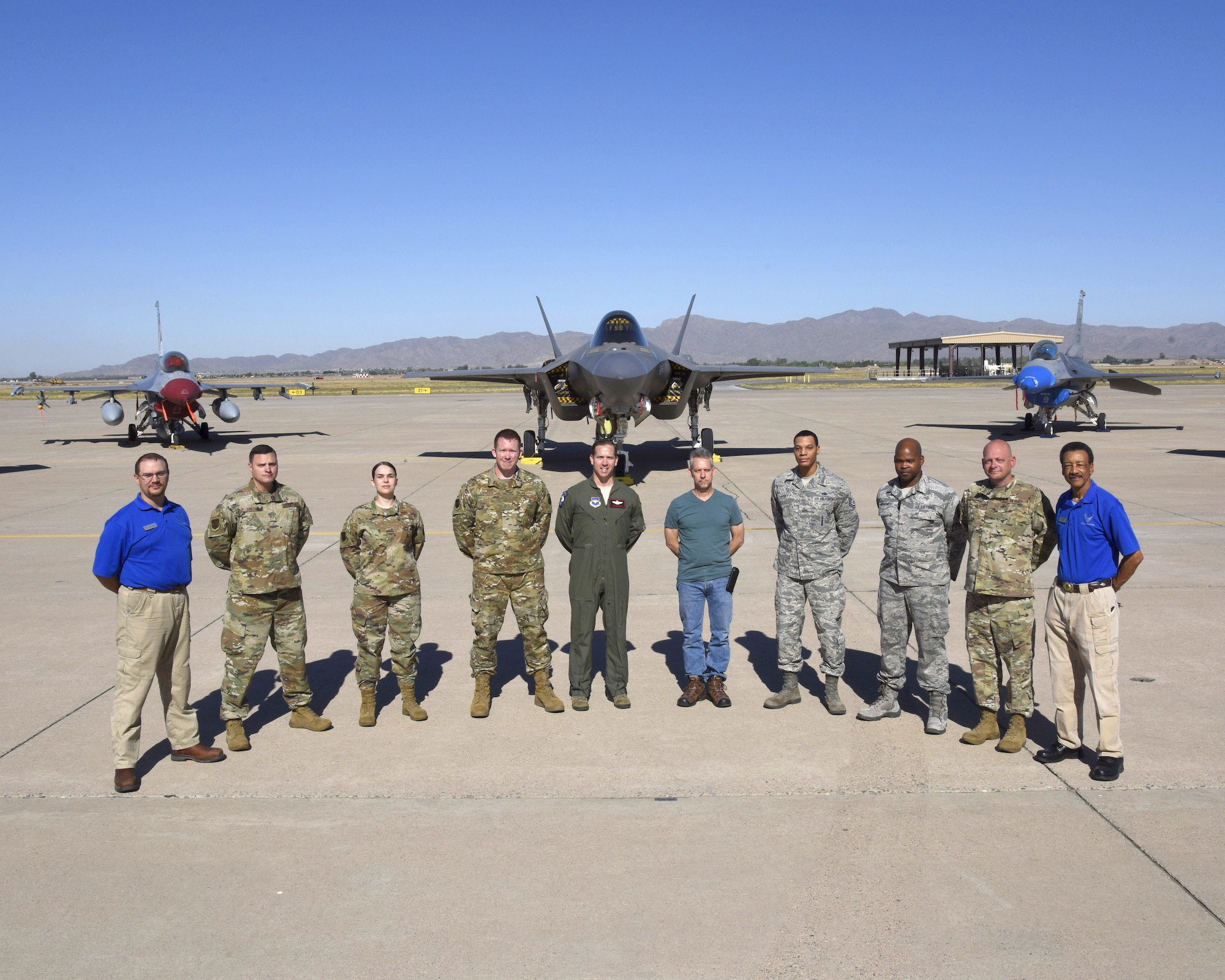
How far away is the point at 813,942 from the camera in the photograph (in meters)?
3.30

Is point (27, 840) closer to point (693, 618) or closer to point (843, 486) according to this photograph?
point (693, 618)

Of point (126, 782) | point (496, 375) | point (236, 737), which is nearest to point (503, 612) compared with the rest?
point (236, 737)

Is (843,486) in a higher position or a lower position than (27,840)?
higher

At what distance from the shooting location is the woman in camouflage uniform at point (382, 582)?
5465mm

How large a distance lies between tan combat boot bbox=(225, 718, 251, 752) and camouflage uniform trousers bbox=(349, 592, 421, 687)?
691 mm

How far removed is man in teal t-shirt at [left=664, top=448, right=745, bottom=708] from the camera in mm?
5750

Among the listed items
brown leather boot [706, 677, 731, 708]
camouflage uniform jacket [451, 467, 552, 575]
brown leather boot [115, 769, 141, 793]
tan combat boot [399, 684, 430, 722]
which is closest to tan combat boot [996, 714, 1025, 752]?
brown leather boot [706, 677, 731, 708]

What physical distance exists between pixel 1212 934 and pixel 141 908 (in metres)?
4.06

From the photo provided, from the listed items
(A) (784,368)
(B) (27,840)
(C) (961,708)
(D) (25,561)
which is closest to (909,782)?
(C) (961,708)

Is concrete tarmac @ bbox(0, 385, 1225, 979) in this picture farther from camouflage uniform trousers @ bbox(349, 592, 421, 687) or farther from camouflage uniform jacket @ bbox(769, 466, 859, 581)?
camouflage uniform jacket @ bbox(769, 466, 859, 581)

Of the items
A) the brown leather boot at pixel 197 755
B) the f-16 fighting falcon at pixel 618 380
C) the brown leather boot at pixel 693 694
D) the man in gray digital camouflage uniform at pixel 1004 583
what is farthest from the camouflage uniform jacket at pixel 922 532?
the f-16 fighting falcon at pixel 618 380

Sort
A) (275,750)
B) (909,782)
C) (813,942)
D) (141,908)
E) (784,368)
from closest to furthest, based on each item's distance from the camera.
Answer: (813,942)
(141,908)
(909,782)
(275,750)
(784,368)

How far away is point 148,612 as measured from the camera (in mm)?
4734

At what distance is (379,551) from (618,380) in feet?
32.2
